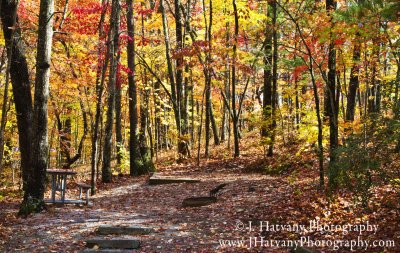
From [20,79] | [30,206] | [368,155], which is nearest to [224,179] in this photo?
[30,206]

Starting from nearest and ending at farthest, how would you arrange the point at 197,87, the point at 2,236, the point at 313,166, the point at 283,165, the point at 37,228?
the point at 2,236
the point at 37,228
the point at 313,166
the point at 283,165
the point at 197,87

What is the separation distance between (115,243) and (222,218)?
258cm

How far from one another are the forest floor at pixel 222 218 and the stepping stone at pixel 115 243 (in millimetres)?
167

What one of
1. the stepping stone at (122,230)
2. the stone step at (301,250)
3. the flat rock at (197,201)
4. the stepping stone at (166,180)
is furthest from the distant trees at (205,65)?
the flat rock at (197,201)

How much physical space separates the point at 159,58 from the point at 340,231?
2122 centimetres

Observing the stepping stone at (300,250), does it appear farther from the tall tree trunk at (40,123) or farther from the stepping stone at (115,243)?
the tall tree trunk at (40,123)

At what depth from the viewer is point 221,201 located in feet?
33.2

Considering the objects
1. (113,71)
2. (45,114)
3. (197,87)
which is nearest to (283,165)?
(113,71)

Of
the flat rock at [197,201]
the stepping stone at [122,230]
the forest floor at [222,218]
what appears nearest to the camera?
the forest floor at [222,218]

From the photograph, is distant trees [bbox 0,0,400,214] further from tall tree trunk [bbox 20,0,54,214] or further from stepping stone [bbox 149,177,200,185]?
stepping stone [bbox 149,177,200,185]

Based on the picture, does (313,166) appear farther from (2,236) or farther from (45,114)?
(2,236)

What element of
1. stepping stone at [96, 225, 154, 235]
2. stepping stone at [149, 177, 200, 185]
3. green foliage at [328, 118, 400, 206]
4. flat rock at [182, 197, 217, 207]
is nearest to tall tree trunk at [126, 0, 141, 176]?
stepping stone at [149, 177, 200, 185]

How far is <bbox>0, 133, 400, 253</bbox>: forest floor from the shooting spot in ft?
22.0

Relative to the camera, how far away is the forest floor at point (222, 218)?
670 centimetres
